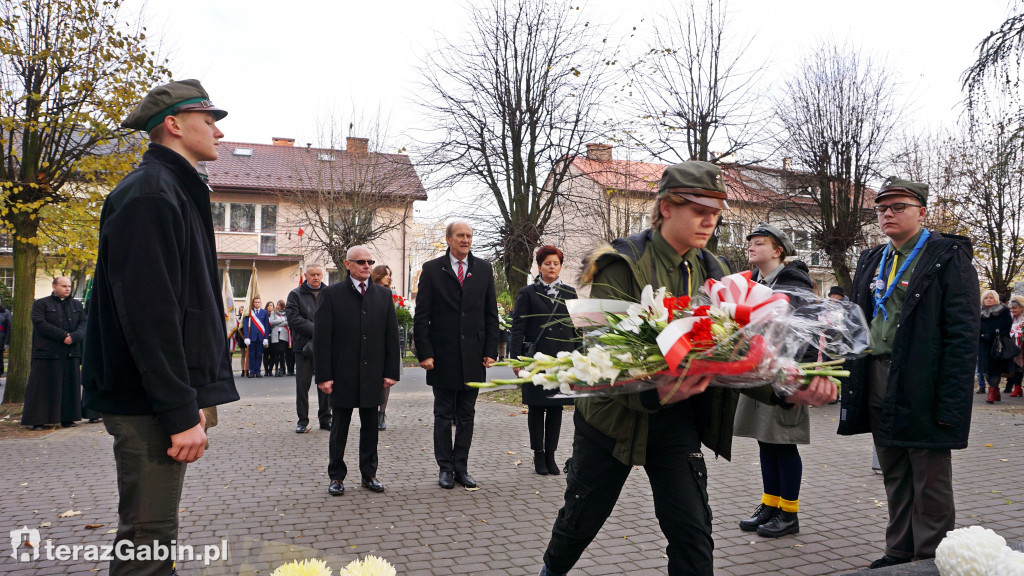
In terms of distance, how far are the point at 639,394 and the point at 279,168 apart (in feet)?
135

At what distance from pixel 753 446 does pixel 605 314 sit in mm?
6927

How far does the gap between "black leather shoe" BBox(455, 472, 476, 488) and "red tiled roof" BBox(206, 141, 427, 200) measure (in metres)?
20.4

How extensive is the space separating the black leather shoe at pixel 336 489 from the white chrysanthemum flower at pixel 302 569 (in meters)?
5.05

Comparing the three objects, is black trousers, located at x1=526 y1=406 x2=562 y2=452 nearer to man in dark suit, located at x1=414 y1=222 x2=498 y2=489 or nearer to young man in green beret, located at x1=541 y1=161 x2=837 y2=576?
man in dark suit, located at x1=414 y1=222 x2=498 y2=489

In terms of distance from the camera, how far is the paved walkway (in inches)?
181

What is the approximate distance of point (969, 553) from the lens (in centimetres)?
213

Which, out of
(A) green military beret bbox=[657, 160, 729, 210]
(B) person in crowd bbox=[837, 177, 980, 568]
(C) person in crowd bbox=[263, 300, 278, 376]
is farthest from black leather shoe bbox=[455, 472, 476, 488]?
(C) person in crowd bbox=[263, 300, 278, 376]

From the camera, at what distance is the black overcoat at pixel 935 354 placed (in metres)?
3.99

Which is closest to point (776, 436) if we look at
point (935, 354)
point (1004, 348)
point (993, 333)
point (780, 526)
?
point (780, 526)

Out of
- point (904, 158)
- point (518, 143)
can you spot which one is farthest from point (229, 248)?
point (904, 158)

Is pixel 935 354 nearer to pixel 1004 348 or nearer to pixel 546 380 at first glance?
pixel 546 380

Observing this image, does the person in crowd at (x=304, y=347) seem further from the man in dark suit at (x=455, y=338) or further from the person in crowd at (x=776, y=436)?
the person in crowd at (x=776, y=436)

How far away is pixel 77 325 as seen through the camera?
35.9 ft

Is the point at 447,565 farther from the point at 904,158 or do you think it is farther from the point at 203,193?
the point at 904,158
